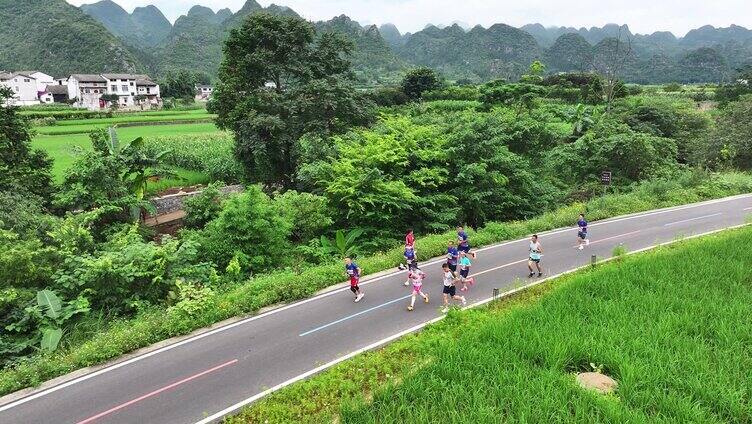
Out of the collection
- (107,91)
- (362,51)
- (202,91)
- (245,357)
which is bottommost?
(245,357)

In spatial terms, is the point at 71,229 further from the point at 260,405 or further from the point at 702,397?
the point at 702,397

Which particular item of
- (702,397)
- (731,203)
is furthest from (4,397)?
(731,203)

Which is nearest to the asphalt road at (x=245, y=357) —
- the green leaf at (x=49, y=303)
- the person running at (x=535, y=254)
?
the person running at (x=535, y=254)

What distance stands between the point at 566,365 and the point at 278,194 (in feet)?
48.2

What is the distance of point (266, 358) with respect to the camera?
32.5ft

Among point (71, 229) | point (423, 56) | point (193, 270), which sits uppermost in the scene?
point (423, 56)

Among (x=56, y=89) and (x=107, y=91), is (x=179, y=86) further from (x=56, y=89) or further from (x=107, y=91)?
(x=56, y=89)

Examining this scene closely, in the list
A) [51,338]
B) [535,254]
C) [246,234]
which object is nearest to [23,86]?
[246,234]

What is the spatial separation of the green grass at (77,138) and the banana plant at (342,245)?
38.1 feet

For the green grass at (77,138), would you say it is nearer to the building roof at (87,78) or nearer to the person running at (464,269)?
the person running at (464,269)

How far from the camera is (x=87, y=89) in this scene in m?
75.1

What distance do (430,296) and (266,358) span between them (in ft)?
16.4

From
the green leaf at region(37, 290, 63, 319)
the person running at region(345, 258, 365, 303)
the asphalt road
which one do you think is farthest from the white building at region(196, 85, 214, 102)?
the asphalt road

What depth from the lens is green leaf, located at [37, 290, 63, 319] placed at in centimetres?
1149
